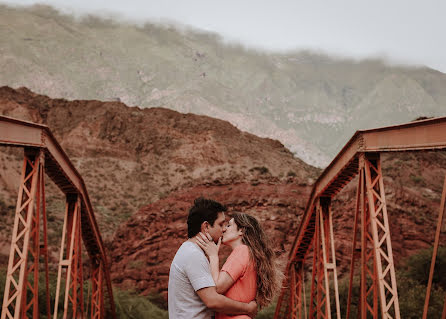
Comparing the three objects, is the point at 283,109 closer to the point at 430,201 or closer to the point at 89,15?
the point at 89,15

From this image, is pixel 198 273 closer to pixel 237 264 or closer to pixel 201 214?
pixel 237 264

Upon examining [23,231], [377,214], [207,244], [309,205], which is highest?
[309,205]

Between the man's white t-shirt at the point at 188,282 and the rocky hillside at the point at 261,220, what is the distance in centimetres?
2759

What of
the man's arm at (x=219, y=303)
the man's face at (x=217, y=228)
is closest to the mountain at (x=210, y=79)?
the man's face at (x=217, y=228)

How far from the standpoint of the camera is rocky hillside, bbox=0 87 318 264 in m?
59.4

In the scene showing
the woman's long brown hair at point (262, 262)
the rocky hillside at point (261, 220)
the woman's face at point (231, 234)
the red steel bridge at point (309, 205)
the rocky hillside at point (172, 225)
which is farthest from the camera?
the rocky hillside at point (172, 225)

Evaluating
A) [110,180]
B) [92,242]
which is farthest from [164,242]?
[110,180]

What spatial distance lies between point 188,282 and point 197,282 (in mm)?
153

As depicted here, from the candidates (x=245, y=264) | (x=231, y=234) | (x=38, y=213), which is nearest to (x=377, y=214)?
(x=38, y=213)

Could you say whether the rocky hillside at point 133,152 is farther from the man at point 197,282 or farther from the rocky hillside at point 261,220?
the man at point 197,282

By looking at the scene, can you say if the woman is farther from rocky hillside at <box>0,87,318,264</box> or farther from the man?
rocky hillside at <box>0,87,318,264</box>

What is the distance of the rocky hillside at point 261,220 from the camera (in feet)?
112

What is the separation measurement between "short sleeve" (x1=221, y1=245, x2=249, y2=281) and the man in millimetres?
217

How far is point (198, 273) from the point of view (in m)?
5.79
